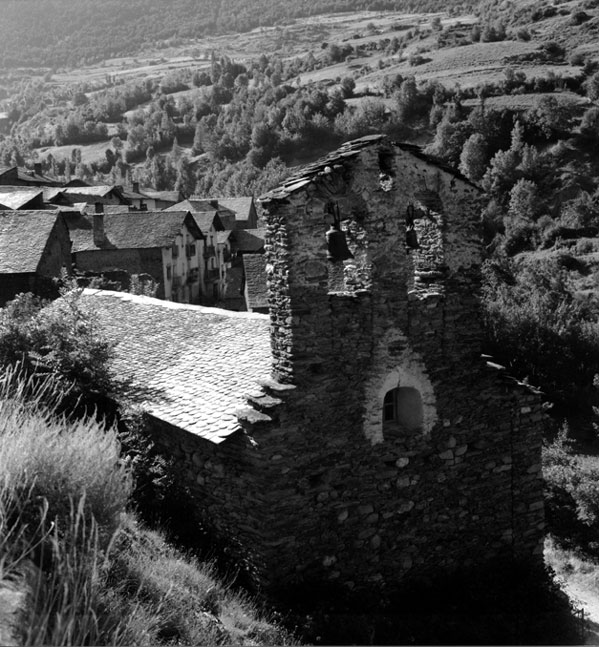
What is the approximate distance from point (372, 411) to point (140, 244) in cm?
3433

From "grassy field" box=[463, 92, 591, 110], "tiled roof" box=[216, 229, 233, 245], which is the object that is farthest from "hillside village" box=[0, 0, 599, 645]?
"grassy field" box=[463, 92, 591, 110]

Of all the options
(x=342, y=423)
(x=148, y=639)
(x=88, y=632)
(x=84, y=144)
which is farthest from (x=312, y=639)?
(x=84, y=144)

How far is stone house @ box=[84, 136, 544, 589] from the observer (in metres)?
→ 10.4

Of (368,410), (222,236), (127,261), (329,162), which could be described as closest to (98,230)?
(127,261)

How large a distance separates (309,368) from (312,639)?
3710mm

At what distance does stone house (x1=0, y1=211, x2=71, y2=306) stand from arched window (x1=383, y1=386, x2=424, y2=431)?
16.0 m

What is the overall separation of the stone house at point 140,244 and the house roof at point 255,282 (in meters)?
7.22

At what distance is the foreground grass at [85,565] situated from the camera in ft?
19.2

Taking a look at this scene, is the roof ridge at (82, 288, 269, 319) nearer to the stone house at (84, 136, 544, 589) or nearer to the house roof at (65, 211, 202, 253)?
the stone house at (84, 136, 544, 589)

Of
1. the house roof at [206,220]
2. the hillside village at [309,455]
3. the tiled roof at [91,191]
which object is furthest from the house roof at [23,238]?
the tiled roof at [91,191]

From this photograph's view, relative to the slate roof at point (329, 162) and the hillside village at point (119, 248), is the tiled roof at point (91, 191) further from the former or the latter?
the slate roof at point (329, 162)

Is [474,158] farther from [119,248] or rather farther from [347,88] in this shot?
[119,248]

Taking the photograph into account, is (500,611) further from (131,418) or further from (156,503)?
(131,418)

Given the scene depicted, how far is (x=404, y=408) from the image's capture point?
11.9 meters
